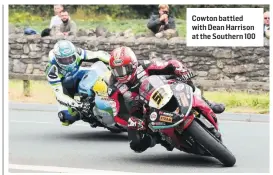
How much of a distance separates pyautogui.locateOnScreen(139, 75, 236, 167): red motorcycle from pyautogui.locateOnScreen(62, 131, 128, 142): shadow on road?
238cm

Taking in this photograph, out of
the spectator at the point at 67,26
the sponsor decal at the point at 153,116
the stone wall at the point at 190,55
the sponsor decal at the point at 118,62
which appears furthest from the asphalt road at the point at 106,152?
the stone wall at the point at 190,55

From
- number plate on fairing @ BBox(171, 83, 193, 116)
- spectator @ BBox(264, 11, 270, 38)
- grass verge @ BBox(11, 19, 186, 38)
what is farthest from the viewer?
grass verge @ BBox(11, 19, 186, 38)

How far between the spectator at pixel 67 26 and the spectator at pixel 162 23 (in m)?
1.04

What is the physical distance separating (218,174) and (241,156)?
1.19m

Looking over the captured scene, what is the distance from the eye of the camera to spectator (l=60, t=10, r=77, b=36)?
15.4m

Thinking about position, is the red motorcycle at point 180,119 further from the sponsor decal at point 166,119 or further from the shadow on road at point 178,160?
the shadow on road at point 178,160

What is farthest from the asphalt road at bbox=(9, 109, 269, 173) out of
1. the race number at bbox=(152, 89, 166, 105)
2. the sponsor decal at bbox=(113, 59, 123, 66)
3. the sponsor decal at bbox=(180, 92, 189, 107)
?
the sponsor decal at bbox=(113, 59, 123, 66)

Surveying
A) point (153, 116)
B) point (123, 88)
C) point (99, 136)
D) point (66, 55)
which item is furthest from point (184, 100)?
point (99, 136)

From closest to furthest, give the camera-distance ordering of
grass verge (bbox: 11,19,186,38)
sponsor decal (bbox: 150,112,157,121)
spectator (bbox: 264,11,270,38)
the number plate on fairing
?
the number plate on fairing < sponsor decal (bbox: 150,112,157,121) < spectator (bbox: 264,11,270,38) < grass verge (bbox: 11,19,186,38)

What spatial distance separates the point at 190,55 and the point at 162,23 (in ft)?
6.00

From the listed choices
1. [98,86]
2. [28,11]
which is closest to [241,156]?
[98,86]

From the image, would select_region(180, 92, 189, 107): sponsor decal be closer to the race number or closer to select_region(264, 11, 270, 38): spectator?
the race number

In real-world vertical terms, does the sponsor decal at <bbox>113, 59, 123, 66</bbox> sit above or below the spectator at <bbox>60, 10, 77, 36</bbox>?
below
